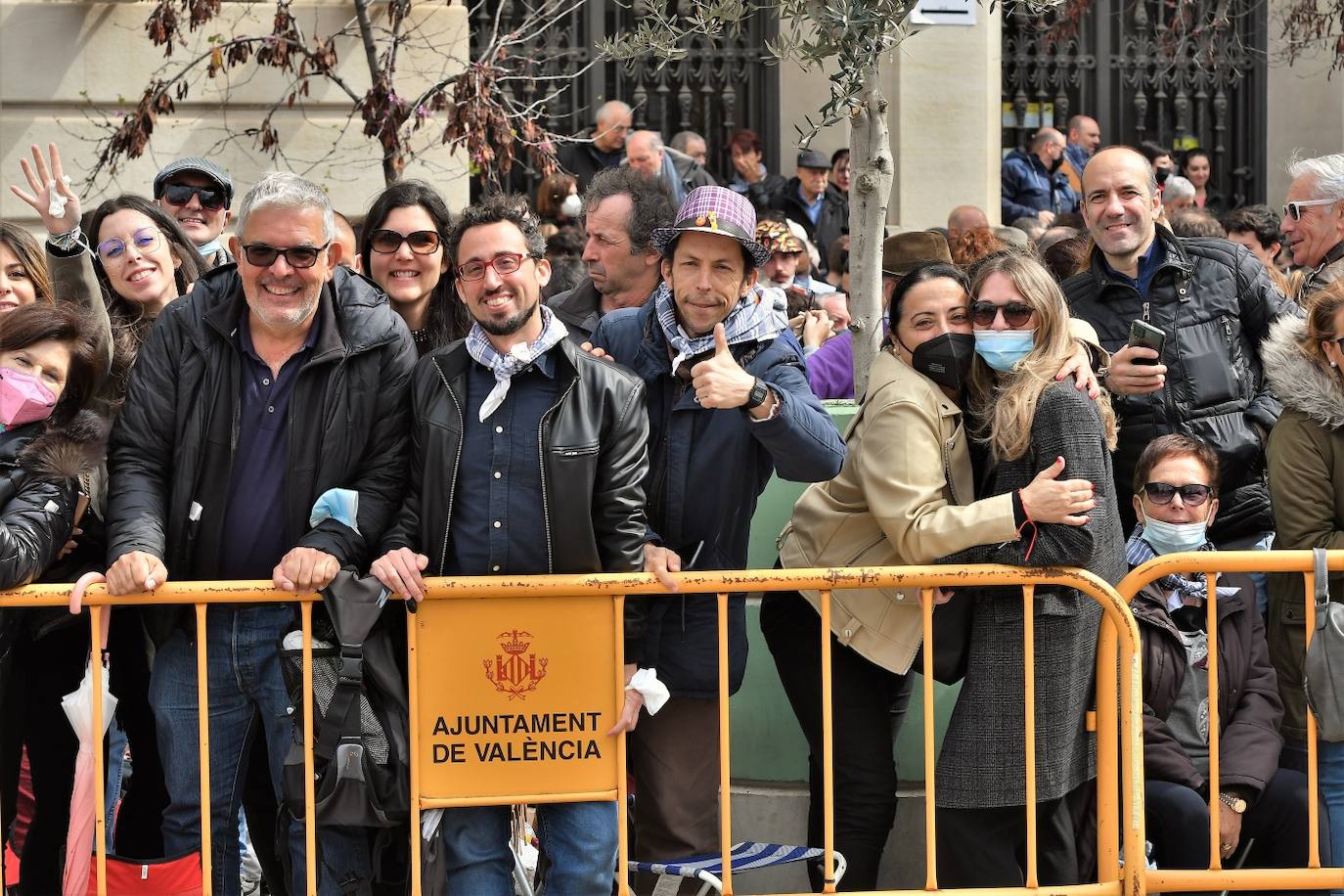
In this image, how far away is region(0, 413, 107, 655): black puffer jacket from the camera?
444cm

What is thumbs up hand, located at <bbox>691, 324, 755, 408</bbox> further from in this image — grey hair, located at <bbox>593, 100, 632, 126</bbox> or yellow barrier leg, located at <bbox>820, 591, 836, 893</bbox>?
grey hair, located at <bbox>593, 100, 632, 126</bbox>

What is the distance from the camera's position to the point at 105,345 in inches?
194

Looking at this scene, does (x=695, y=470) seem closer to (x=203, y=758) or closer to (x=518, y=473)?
(x=518, y=473)

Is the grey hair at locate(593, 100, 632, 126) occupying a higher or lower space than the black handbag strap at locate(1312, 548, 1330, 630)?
higher

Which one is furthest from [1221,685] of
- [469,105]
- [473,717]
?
[469,105]

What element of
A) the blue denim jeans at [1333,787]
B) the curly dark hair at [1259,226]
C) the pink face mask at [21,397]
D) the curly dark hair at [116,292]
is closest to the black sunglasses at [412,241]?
the curly dark hair at [116,292]

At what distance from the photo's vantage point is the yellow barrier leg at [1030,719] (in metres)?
4.61

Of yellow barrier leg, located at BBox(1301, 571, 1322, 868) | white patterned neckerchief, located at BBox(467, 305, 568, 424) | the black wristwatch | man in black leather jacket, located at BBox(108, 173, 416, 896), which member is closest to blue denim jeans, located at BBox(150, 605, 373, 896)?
man in black leather jacket, located at BBox(108, 173, 416, 896)

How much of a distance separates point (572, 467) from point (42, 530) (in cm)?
137

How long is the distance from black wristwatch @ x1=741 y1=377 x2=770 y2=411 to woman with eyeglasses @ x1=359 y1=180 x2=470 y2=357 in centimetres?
126

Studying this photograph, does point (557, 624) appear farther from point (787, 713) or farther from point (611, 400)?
point (787, 713)

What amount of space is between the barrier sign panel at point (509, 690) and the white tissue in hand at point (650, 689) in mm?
78

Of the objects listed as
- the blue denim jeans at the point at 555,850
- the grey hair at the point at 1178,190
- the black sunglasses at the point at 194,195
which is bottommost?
the blue denim jeans at the point at 555,850

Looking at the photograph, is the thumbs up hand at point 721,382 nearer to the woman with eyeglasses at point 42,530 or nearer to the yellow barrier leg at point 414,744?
the yellow barrier leg at point 414,744
